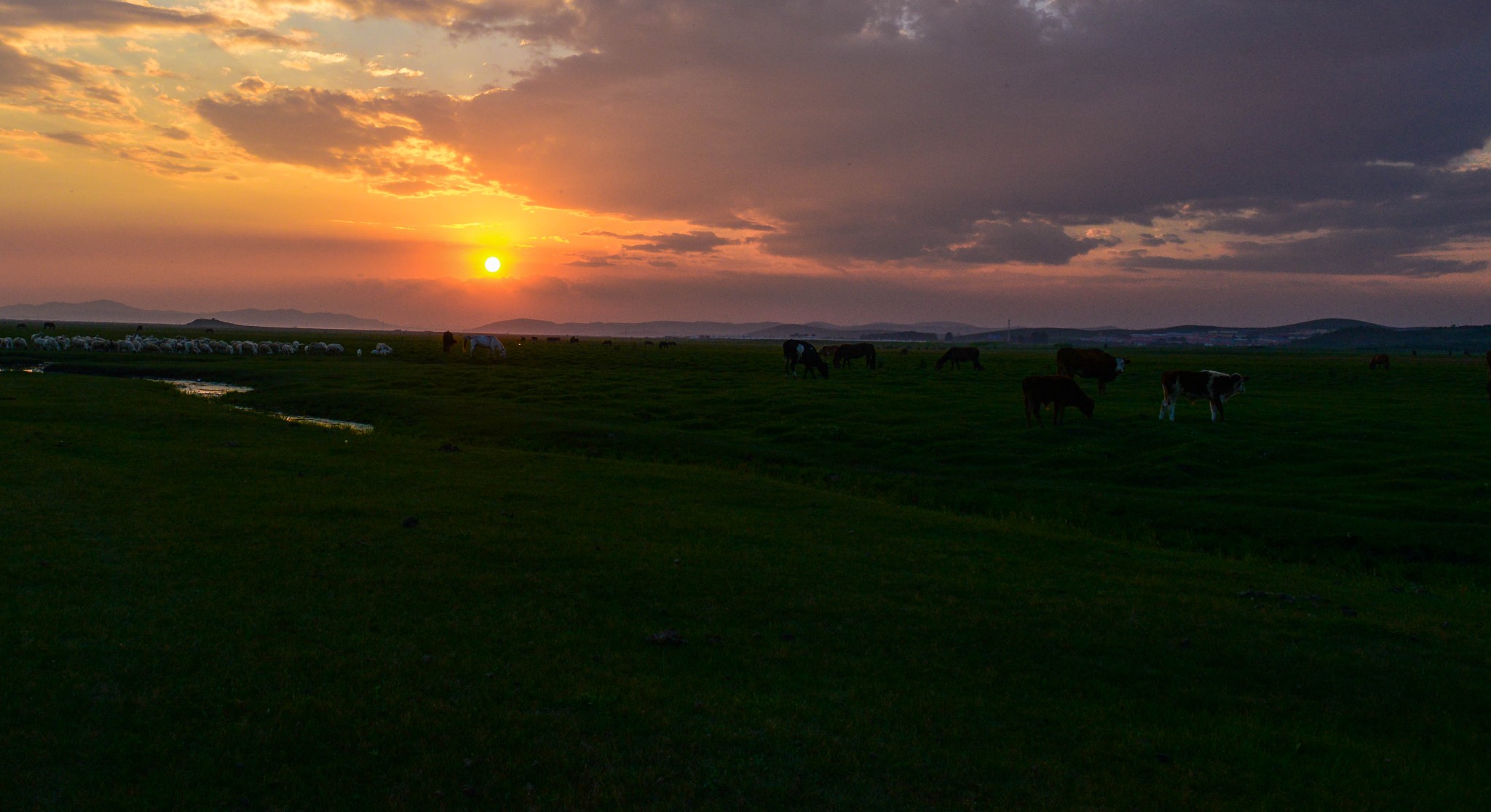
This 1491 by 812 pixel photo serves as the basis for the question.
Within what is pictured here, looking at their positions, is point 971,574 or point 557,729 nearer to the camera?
point 557,729

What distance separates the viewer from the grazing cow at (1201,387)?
33.2 metres

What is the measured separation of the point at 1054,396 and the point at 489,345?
244ft

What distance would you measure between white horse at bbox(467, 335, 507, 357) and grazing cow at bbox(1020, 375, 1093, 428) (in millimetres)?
68997

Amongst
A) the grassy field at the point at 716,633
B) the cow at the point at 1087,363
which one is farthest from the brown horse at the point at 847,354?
the grassy field at the point at 716,633

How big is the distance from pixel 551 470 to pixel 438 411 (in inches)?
A: 700

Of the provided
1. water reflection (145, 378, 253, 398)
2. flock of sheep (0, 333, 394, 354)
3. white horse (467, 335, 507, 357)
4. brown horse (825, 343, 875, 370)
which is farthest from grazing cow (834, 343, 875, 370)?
flock of sheep (0, 333, 394, 354)

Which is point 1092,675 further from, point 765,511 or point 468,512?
point 468,512

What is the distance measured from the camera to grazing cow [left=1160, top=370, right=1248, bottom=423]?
33250 millimetres

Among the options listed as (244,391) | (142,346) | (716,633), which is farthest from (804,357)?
(142,346)

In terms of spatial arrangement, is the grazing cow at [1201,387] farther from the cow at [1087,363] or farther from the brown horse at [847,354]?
the brown horse at [847,354]

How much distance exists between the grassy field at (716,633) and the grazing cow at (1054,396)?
24.3 ft

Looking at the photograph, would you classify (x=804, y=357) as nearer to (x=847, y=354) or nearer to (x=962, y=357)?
(x=847, y=354)

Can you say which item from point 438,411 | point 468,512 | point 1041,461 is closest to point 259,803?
point 468,512

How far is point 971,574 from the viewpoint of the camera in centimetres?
1363
